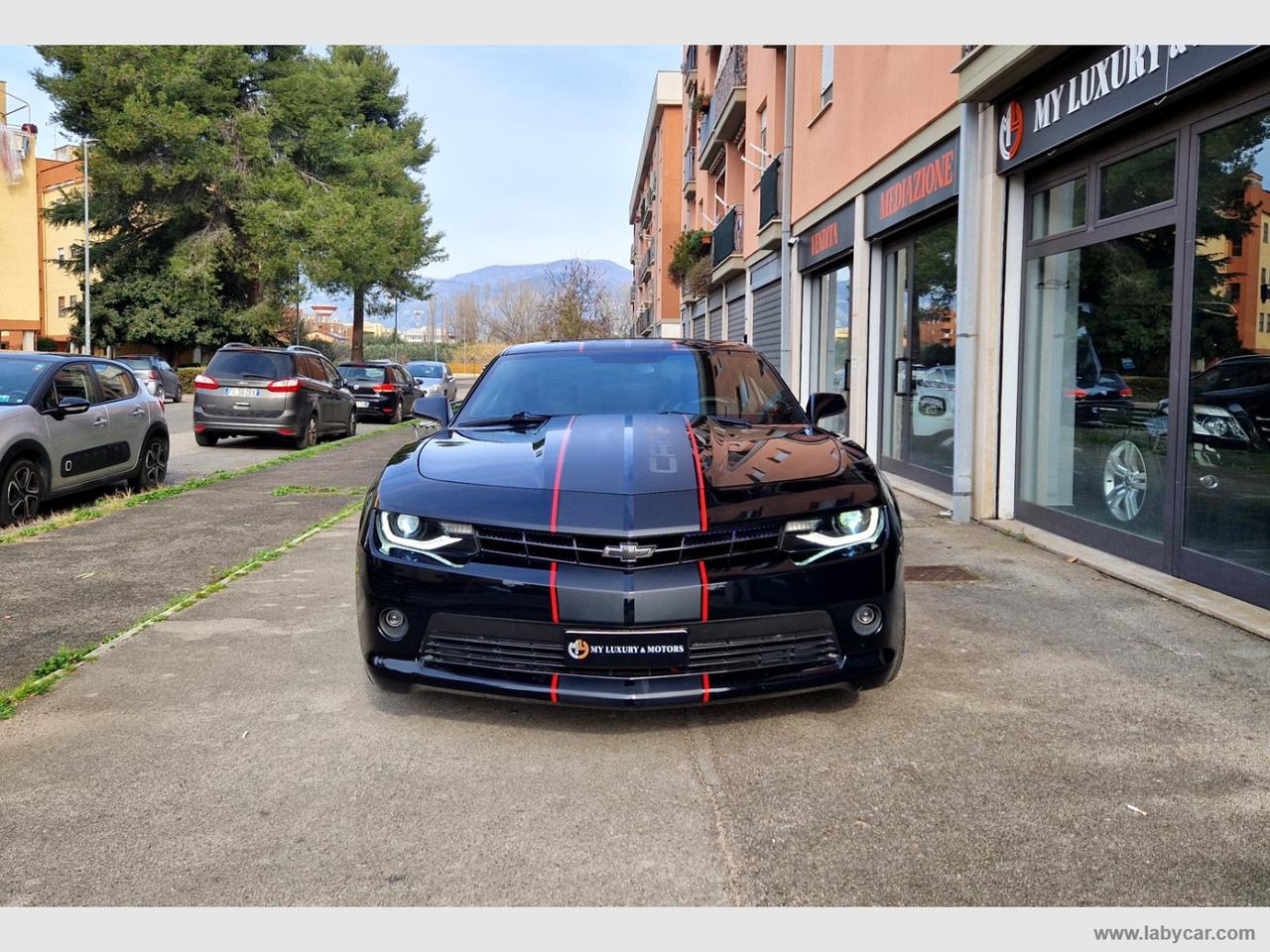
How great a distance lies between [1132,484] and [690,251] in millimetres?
24429

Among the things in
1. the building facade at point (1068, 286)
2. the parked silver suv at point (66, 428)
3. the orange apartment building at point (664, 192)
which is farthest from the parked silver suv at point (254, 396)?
Answer: the orange apartment building at point (664, 192)

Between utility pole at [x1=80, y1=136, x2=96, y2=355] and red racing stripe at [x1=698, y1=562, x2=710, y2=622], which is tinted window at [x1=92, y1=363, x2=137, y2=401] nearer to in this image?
red racing stripe at [x1=698, y1=562, x2=710, y2=622]

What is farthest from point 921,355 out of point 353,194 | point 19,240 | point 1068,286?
point 19,240

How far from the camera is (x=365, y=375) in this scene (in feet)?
84.2

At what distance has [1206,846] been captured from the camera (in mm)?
2820

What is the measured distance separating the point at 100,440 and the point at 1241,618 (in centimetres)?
935

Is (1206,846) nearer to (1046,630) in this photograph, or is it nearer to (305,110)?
(1046,630)

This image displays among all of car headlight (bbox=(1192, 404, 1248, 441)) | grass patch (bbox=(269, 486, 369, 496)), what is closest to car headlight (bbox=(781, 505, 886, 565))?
car headlight (bbox=(1192, 404, 1248, 441))

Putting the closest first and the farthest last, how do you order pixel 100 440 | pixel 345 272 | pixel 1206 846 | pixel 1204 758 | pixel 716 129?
pixel 1206 846 < pixel 1204 758 < pixel 100 440 < pixel 716 129 < pixel 345 272

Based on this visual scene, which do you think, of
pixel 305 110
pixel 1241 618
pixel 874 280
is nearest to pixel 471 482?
pixel 1241 618

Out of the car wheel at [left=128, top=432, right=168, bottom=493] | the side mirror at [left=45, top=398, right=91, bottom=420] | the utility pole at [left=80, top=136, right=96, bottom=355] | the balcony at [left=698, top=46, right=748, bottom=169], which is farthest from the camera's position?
the utility pole at [left=80, top=136, right=96, bottom=355]

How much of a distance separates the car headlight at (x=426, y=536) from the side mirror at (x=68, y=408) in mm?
6688

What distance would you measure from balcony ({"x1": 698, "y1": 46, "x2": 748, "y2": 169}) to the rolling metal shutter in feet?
14.9

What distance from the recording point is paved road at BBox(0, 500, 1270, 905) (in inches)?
106
